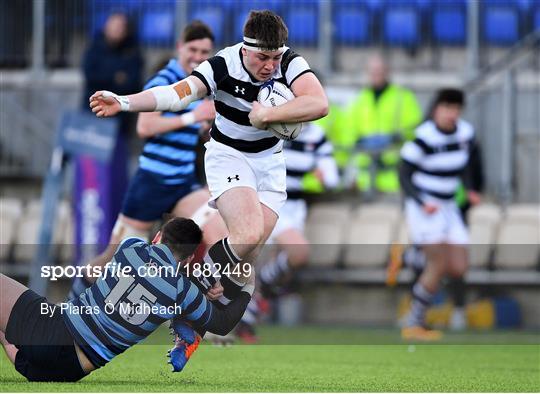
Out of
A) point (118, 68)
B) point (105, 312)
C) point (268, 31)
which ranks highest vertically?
point (268, 31)

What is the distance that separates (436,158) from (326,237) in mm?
1916

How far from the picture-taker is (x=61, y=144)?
1430 cm

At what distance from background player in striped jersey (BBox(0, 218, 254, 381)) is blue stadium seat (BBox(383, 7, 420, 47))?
9.89 m

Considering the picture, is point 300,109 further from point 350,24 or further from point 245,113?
point 350,24

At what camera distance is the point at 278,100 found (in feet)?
27.9

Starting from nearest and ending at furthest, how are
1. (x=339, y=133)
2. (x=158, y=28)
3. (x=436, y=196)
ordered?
(x=436, y=196)
(x=339, y=133)
(x=158, y=28)

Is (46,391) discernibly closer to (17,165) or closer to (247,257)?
(247,257)

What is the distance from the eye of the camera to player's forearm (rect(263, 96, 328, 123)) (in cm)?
834

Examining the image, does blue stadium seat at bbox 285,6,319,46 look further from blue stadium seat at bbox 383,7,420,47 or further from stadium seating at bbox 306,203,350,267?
stadium seating at bbox 306,203,350,267

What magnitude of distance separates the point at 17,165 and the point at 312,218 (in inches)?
147

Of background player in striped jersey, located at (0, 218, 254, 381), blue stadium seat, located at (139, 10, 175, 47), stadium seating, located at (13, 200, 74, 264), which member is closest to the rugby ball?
background player in striped jersey, located at (0, 218, 254, 381)

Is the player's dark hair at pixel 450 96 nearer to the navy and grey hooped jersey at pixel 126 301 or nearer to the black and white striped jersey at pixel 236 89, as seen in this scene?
the black and white striped jersey at pixel 236 89

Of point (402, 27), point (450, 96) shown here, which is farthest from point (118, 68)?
point (450, 96)

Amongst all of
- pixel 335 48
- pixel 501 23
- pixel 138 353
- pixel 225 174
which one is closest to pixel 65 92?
pixel 335 48
